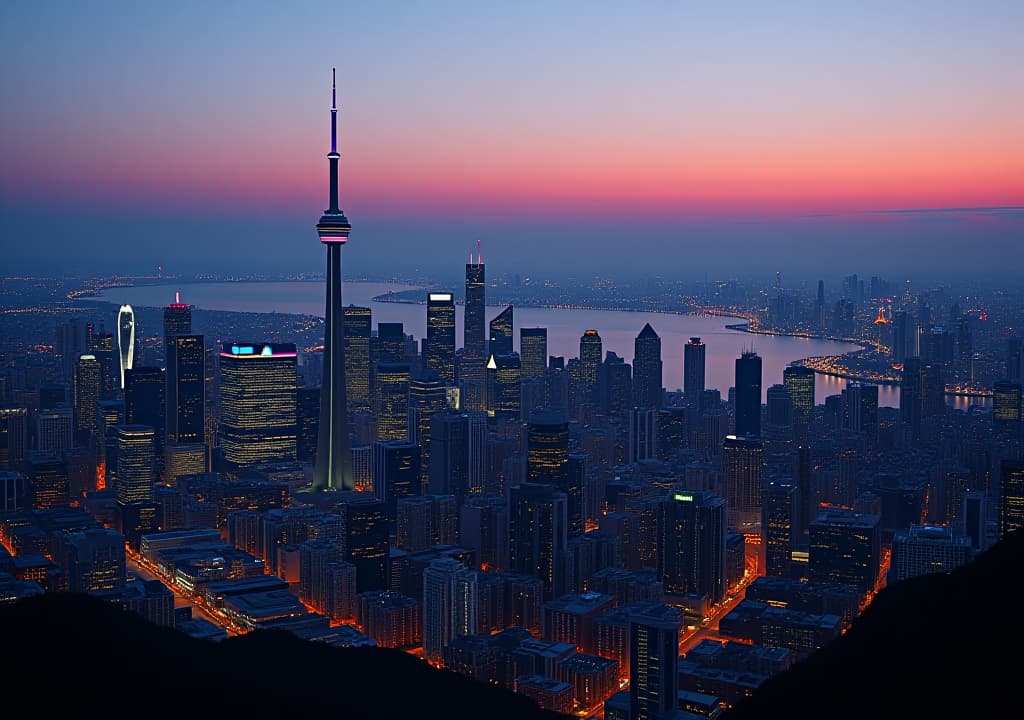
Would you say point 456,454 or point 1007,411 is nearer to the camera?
point 456,454

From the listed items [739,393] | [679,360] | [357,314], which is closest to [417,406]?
[357,314]

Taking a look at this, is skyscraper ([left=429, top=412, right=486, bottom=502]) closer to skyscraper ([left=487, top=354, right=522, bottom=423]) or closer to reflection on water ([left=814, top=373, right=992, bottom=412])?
skyscraper ([left=487, top=354, right=522, bottom=423])

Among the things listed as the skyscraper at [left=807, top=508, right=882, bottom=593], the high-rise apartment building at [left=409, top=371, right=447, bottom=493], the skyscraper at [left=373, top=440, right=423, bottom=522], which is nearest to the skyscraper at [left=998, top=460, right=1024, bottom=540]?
the skyscraper at [left=807, top=508, right=882, bottom=593]

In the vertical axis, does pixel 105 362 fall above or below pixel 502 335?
below

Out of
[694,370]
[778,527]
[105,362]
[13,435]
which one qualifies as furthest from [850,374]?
[13,435]

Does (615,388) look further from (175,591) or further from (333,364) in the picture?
(175,591)

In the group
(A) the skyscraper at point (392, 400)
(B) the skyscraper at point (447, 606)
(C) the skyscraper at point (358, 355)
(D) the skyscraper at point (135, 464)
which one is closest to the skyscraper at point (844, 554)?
(B) the skyscraper at point (447, 606)
